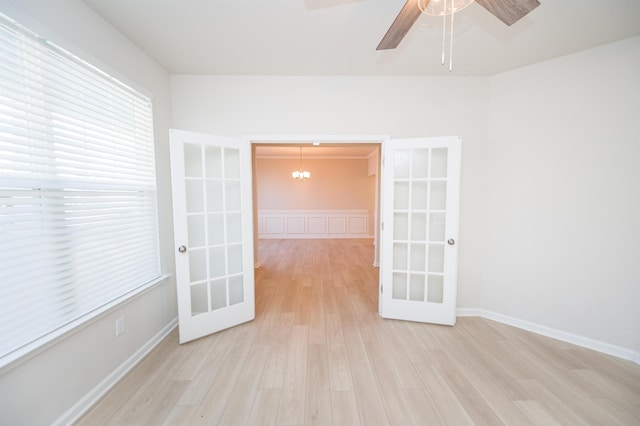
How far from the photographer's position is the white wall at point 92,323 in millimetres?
1261

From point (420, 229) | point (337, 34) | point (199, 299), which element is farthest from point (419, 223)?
point (199, 299)

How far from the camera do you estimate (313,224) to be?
25.3 feet

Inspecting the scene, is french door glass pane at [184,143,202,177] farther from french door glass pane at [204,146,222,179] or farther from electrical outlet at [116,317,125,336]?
electrical outlet at [116,317,125,336]

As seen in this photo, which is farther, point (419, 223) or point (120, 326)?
point (419, 223)

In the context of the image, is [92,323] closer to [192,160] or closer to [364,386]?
[192,160]

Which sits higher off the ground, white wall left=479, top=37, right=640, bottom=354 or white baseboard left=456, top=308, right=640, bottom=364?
white wall left=479, top=37, right=640, bottom=354

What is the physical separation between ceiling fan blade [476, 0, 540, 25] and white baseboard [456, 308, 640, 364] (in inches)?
108

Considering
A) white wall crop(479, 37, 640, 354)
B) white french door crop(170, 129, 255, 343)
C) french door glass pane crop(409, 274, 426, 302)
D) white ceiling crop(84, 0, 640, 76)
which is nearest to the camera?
white ceiling crop(84, 0, 640, 76)

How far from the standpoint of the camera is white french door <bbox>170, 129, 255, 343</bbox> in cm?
223

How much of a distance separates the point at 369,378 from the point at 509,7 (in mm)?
2468

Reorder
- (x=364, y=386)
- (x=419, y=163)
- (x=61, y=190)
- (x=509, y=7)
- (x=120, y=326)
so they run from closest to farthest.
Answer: (x=509, y=7) → (x=61, y=190) → (x=364, y=386) → (x=120, y=326) → (x=419, y=163)

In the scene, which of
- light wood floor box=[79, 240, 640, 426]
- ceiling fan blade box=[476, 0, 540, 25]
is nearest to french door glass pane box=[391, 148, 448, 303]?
light wood floor box=[79, 240, 640, 426]

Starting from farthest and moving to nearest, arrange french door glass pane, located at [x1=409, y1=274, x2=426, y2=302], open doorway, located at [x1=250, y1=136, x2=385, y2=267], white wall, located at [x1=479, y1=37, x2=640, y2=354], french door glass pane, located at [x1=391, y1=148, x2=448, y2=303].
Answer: open doorway, located at [x1=250, y1=136, x2=385, y2=267]
french door glass pane, located at [x1=409, y1=274, x2=426, y2=302]
french door glass pane, located at [x1=391, y1=148, x2=448, y2=303]
white wall, located at [x1=479, y1=37, x2=640, y2=354]

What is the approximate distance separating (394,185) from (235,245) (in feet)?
6.22
